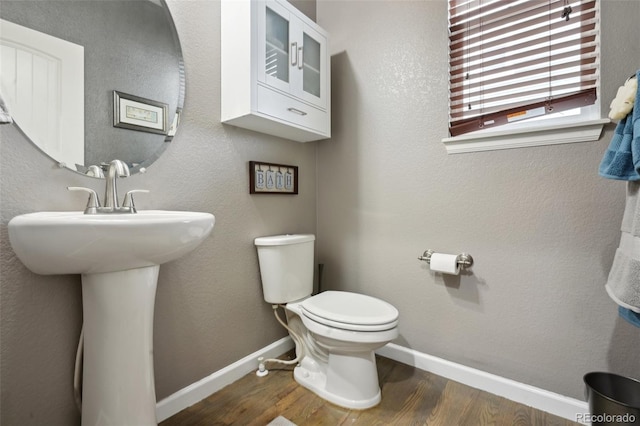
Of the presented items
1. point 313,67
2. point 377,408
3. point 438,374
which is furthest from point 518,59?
point 377,408

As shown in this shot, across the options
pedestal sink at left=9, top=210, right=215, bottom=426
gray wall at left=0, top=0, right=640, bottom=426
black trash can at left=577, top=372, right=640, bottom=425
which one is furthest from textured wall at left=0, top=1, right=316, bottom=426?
black trash can at left=577, top=372, right=640, bottom=425

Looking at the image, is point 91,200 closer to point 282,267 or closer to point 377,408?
point 282,267

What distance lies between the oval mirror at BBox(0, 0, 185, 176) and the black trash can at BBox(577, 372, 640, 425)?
6.19 ft

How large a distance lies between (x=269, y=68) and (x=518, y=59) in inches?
45.7

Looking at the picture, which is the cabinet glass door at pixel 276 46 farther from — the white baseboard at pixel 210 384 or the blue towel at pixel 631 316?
the blue towel at pixel 631 316

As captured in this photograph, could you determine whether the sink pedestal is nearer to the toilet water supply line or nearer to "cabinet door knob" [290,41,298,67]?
the toilet water supply line

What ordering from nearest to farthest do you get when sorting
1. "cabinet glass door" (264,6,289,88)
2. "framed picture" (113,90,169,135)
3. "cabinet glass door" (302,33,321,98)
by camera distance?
"framed picture" (113,90,169,135) < "cabinet glass door" (264,6,289,88) < "cabinet glass door" (302,33,321,98)

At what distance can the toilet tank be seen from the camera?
1569 millimetres

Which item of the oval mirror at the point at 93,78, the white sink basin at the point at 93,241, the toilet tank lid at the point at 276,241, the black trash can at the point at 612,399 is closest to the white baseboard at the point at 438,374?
the black trash can at the point at 612,399

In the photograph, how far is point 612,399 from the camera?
1.03 metres

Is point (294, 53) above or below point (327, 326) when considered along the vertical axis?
above

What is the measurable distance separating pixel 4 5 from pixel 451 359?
2254 millimetres

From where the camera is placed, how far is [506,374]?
1.42 m

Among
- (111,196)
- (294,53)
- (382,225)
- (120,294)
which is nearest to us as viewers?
(120,294)
